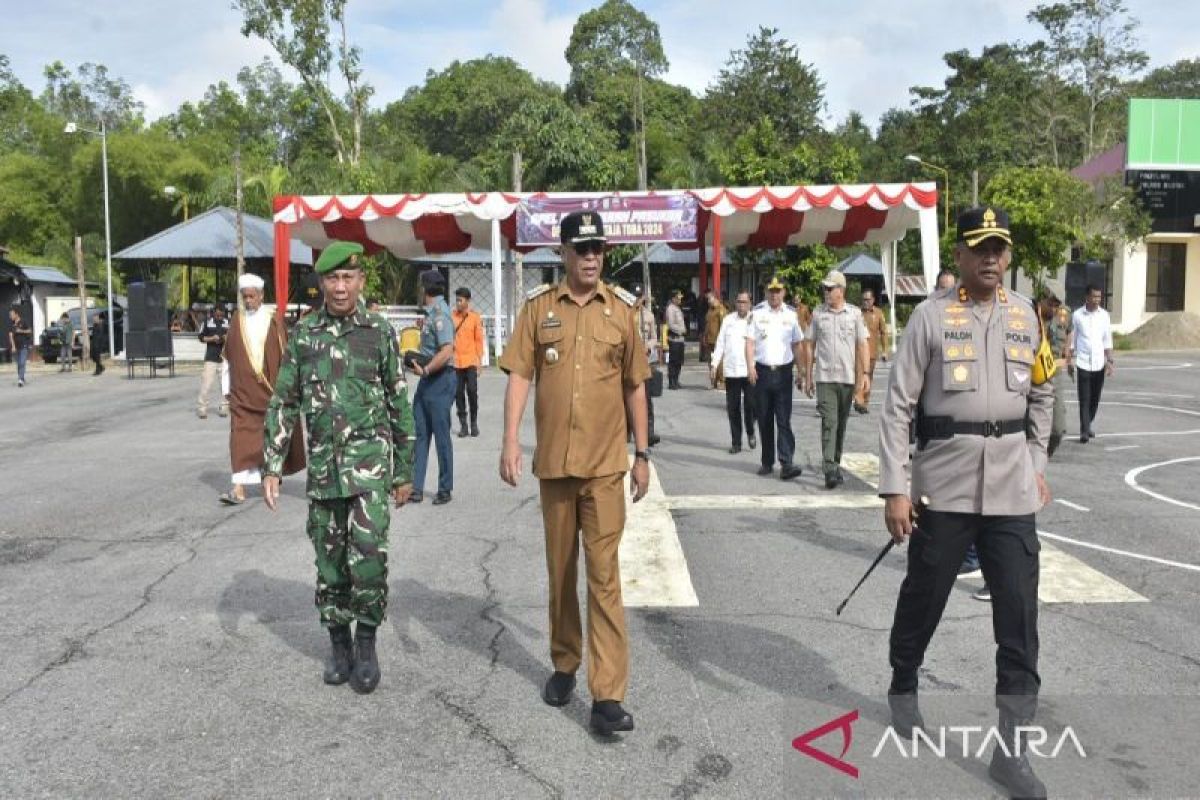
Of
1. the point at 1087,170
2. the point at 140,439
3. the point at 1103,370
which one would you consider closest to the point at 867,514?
the point at 1103,370

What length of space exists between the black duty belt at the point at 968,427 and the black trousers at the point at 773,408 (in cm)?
610

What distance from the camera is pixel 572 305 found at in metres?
4.04

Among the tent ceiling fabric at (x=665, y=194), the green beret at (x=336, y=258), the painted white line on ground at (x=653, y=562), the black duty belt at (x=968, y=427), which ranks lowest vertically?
the painted white line on ground at (x=653, y=562)

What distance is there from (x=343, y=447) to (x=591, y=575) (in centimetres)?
123

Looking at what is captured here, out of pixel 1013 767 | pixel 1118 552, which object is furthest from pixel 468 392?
pixel 1013 767

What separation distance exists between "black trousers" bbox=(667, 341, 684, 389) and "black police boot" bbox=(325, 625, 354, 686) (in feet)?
50.9

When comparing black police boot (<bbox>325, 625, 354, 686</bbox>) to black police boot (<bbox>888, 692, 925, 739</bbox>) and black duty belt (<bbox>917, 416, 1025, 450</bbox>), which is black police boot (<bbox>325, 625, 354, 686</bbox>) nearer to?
black police boot (<bbox>888, 692, 925, 739</bbox>)

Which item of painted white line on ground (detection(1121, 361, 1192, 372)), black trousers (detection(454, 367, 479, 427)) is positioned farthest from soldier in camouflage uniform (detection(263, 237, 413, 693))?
painted white line on ground (detection(1121, 361, 1192, 372))

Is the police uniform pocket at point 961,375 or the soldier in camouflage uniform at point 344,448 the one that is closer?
the police uniform pocket at point 961,375

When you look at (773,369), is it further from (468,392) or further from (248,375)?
(248,375)
